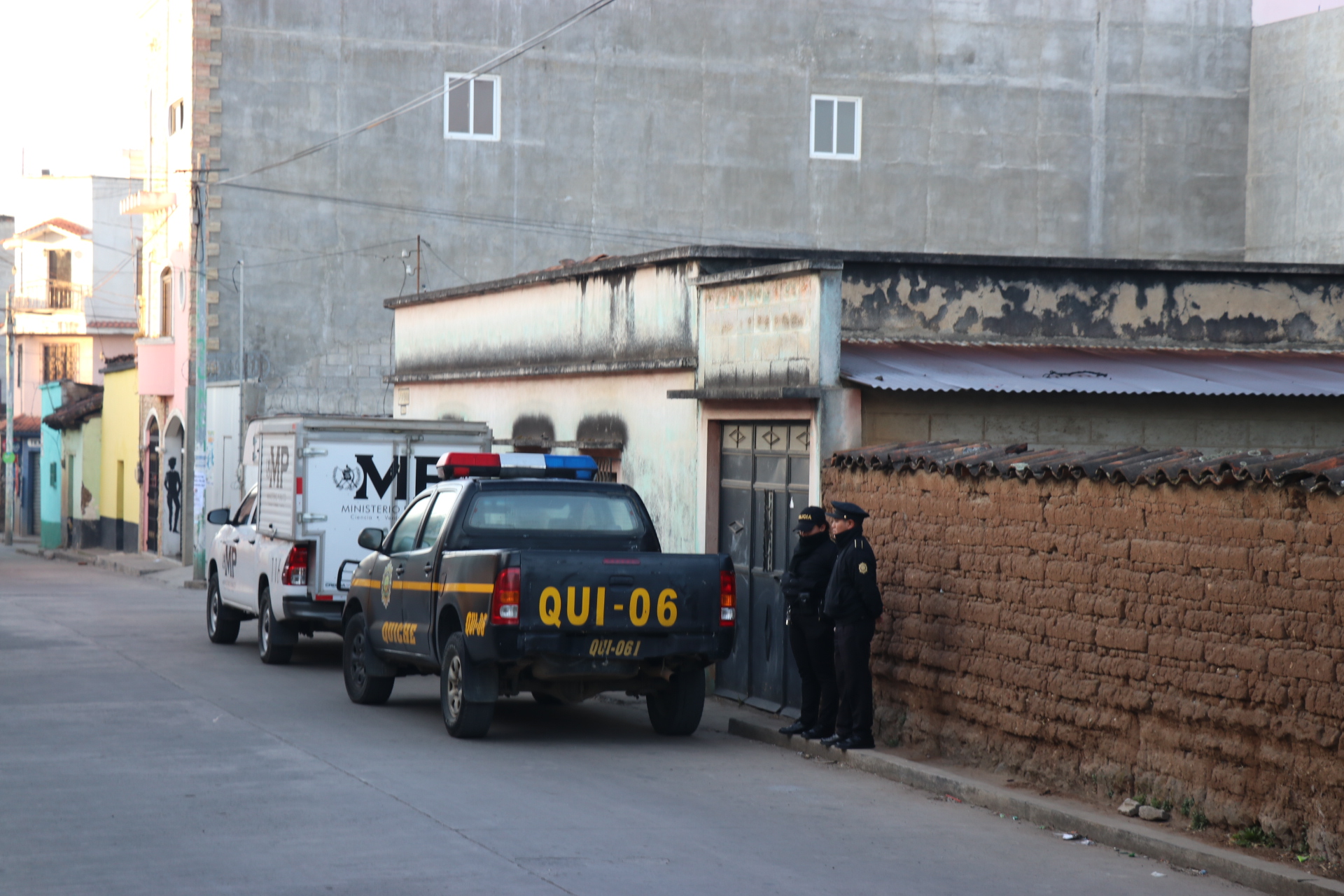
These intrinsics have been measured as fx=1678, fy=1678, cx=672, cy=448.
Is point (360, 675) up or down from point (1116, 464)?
down

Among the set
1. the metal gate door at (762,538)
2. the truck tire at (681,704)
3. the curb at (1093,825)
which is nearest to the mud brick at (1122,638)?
the curb at (1093,825)

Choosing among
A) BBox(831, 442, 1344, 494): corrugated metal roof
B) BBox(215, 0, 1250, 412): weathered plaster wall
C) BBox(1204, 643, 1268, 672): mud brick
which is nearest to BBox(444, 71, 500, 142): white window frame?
BBox(215, 0, 1250, 412): weathered plaster wall

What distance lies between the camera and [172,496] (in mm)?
39938

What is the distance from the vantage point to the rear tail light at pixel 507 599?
39.3 feet

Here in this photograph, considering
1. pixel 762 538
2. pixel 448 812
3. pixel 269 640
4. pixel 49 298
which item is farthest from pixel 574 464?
pixel 49 298

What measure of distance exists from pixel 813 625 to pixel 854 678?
0.63m

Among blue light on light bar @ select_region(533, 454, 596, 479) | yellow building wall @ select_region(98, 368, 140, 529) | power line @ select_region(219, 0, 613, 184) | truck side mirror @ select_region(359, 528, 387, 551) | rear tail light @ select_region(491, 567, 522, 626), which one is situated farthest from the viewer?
yellow building wall @ select_region(98, 368, 140, 529)

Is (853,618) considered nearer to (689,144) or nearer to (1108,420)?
(1108,420)

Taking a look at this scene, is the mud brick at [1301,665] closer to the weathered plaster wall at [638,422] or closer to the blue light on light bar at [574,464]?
the blue light on light bar at [574,464]

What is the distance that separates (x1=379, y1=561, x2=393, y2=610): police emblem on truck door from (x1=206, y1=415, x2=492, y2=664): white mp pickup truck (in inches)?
96.1

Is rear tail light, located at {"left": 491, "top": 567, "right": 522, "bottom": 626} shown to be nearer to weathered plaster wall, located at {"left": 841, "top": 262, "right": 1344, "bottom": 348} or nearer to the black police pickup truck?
the black police pickup truck

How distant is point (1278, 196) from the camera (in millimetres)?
38719

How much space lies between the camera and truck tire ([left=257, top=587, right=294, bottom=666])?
17.8 m

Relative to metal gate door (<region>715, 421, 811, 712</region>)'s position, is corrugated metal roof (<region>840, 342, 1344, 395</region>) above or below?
above
